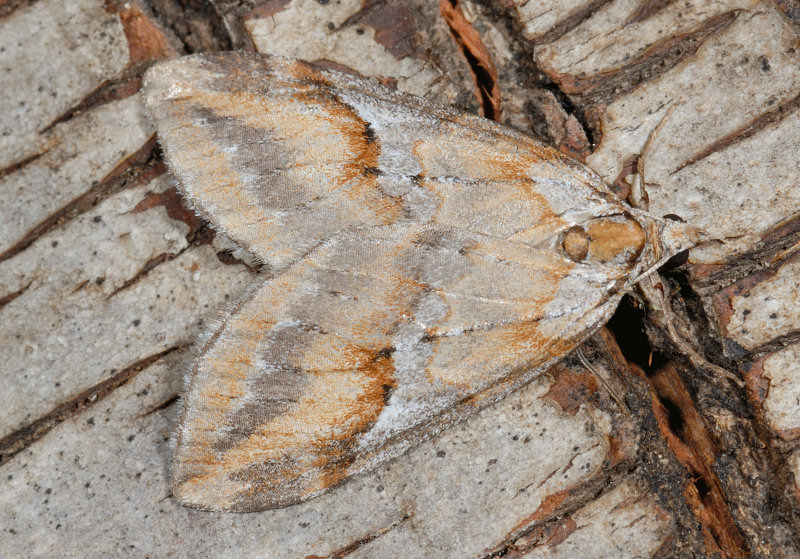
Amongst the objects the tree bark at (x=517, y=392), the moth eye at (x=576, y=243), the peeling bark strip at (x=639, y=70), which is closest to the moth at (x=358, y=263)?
the moth eye at (x=576, y=243)

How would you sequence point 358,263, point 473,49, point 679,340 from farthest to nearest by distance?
point 473,49 → point 679,340 → point 358,263

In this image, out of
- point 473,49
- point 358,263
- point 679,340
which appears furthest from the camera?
point 473,49

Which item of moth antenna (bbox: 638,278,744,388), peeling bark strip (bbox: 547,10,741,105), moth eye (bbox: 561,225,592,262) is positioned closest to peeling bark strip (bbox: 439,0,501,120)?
peeling bark strip (bbox: 547,10,741,105)

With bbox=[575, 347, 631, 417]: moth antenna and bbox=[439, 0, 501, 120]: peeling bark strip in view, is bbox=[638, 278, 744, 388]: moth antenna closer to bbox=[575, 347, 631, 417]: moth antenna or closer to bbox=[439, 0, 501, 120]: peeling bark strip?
bbox=[575, 347, 631, 417]: moth antenna

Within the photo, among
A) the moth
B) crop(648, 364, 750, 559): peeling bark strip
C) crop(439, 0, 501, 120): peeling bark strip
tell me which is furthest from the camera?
crop(439, 0, 501, 120): peeling bark strip

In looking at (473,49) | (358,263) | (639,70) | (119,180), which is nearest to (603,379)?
(358,263)

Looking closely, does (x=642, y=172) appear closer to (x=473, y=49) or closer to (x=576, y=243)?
(x=576, y=243)

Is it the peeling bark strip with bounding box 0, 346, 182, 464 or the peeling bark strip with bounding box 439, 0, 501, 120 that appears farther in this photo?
the peeling bark strip with bounding box 439, 0, 501, 120
